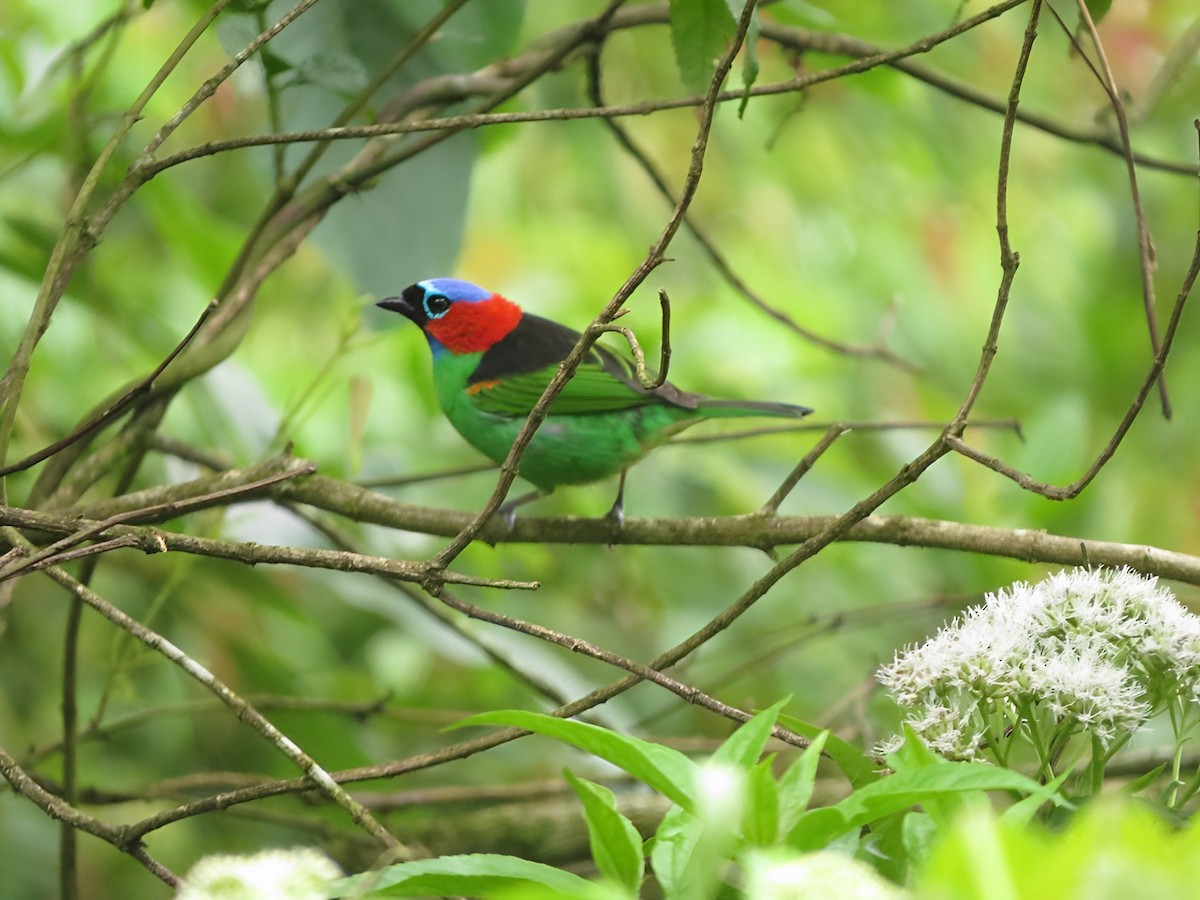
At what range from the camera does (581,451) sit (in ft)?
10.6

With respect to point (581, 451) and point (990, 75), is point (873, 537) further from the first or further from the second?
point (990, 75)

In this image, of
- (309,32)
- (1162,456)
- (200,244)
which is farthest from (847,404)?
(309,32)

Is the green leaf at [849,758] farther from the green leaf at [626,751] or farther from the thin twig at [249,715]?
the thin twig at [249,715]

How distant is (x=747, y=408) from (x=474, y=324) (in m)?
1.04

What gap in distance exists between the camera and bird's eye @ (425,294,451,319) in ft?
12.2

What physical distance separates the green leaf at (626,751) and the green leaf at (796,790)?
0.26 feet

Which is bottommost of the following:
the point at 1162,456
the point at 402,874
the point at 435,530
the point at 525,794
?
the point at 402,874

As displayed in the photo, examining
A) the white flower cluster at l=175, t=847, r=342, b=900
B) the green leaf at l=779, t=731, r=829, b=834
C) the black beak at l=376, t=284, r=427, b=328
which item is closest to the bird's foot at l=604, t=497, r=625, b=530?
the black beak at l=376, t=284, r=427, b=328

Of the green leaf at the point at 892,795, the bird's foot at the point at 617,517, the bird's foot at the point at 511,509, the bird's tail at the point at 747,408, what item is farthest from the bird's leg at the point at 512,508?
the green leaf at the point at 892,795

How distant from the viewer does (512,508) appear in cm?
311

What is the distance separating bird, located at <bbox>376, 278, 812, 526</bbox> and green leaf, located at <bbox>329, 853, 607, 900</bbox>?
1797 mm

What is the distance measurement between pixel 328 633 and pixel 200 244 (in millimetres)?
1745

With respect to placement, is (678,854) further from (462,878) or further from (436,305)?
(436,305)

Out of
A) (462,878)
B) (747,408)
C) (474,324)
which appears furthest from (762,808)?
(474,324)
